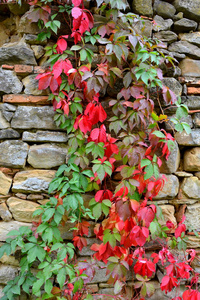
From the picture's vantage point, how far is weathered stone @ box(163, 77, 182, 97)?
1545mm

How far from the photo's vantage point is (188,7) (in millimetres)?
1629

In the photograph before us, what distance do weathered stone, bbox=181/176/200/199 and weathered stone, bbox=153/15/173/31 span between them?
3.63ft

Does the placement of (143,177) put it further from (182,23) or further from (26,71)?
(182,23)

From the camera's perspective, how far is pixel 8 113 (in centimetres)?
146

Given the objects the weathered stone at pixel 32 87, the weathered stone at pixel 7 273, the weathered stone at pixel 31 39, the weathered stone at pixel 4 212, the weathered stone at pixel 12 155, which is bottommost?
the weathered stone at pixel 7 273

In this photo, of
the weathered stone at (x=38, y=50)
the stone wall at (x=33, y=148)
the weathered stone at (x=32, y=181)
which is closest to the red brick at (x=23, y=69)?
the stone wall at (x=33, y=148)

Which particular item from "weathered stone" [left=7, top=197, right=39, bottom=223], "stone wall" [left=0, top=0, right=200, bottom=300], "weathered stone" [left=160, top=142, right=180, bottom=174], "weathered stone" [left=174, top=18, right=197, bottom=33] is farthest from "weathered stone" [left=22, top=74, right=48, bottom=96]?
"weathered stone" [left=174, top=18, right=197, bottom=33]

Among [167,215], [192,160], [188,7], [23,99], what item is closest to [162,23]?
[188,7]

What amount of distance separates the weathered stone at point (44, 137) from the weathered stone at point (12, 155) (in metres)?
0.08

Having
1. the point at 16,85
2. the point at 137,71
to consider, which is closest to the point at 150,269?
the point at 137,71

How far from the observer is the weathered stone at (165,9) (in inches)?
62.9

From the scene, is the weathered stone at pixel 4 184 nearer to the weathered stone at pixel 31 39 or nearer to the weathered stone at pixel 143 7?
the weathered stone at pixel 31 39

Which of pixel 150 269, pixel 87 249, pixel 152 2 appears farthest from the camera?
pixel 152 2

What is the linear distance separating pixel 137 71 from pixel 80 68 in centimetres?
34
